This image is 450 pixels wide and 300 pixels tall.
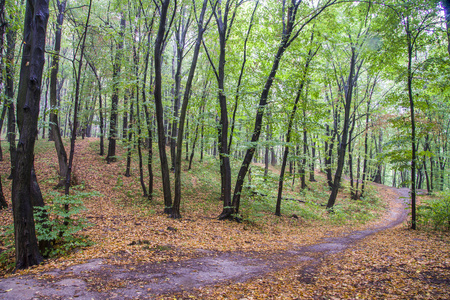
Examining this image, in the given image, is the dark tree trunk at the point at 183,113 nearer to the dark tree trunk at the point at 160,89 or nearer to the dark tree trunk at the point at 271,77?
the dark tree trunk at the point at 160,89

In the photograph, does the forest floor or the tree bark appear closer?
the forest floor

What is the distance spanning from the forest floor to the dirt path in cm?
2

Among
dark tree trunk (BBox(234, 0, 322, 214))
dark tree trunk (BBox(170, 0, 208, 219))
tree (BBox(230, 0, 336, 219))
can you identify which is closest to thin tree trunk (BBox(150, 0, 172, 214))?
dark tree trunk (BBox(170, 0, 208, 219))

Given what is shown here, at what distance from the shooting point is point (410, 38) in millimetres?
8852

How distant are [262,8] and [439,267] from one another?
1188 cm

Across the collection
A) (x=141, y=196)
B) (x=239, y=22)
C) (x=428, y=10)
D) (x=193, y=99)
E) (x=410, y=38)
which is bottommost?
(x=141, y=196)

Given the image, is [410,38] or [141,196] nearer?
[410,38]

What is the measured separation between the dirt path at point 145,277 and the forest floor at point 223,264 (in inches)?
0.6

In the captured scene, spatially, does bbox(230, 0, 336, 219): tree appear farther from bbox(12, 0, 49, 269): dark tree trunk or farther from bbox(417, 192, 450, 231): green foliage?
bbox(417, 192, 450, 231): green foliage

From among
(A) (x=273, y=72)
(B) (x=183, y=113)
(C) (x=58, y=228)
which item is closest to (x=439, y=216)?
(A) (x=273, y=72)

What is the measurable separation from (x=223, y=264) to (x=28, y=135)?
496cm

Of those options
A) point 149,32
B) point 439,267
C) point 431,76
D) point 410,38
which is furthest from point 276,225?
point 149,32

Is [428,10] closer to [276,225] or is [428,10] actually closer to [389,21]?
[389,21]

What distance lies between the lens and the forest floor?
3.84 metres
